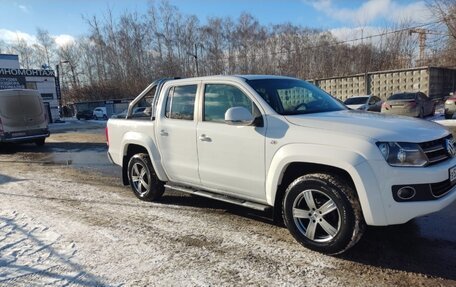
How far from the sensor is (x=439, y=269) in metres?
3.54

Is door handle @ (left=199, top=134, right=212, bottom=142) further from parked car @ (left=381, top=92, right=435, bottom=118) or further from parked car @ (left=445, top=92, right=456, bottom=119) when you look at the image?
parked car @ (left=445, top=92, right=456, bottom=119)

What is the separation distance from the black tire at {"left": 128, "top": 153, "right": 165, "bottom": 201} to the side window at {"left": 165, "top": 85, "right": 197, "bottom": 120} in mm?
915

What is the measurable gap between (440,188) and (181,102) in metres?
3.29

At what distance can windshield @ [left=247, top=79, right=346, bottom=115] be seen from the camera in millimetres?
4465

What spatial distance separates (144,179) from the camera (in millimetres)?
6094

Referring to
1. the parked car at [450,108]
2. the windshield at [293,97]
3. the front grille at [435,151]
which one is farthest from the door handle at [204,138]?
the parked car at [450,108]

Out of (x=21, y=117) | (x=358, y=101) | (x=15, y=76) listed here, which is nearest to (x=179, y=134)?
(x=21, y=117)

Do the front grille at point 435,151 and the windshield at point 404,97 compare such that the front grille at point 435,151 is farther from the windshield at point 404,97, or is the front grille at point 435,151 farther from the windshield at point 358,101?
the windshield at point 358,101

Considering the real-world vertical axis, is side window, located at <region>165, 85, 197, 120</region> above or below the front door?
above

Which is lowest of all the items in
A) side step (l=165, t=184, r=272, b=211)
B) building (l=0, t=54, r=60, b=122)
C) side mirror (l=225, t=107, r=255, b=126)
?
side step (l=165, t=184, r=272, b=211)

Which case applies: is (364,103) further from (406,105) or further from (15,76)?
(15,76)

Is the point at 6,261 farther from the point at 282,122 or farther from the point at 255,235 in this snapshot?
the point at 282,122

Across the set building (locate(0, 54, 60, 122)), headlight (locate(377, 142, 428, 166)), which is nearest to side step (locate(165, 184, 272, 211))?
headlight (locate(377, 142, 428, 166))

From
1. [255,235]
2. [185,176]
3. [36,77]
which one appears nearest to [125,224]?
[185,176]
